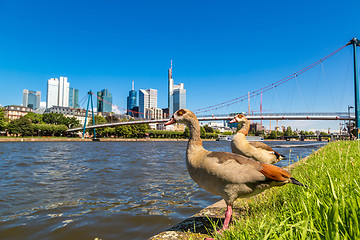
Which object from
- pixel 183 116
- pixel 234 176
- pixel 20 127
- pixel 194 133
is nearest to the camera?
pixel 234 176

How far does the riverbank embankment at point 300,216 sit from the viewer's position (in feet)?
3.60

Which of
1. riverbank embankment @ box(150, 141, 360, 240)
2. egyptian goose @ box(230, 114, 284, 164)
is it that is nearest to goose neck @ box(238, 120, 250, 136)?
egyptian goose @ box(230, 114, 284, 164)

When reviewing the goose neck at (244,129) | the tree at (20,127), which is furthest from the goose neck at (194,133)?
the tree at (20,127)

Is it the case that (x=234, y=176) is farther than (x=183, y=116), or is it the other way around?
(x=183, y=116)

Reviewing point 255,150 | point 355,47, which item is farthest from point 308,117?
point 255,150

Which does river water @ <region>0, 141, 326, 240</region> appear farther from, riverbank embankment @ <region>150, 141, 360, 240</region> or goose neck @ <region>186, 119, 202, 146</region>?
goose neck @ <region>186, 119, 202, 146</region>

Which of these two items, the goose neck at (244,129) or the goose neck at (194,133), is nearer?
the goose neck at (194,133)

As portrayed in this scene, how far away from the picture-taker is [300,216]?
1560mm

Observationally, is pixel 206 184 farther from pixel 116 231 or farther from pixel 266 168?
pixel 116 231

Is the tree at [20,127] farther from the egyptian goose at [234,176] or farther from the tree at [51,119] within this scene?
the egyptian goose at [234,176]

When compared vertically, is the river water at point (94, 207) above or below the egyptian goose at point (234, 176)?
below

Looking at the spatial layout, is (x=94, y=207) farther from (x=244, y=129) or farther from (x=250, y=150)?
(x=244, y=129)

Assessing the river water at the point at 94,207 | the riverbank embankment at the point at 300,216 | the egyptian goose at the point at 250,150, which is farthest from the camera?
the egyptian goose at the point at 250,150

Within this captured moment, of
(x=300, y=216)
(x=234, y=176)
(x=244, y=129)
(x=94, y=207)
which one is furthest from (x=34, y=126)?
(x=300, y=216)
